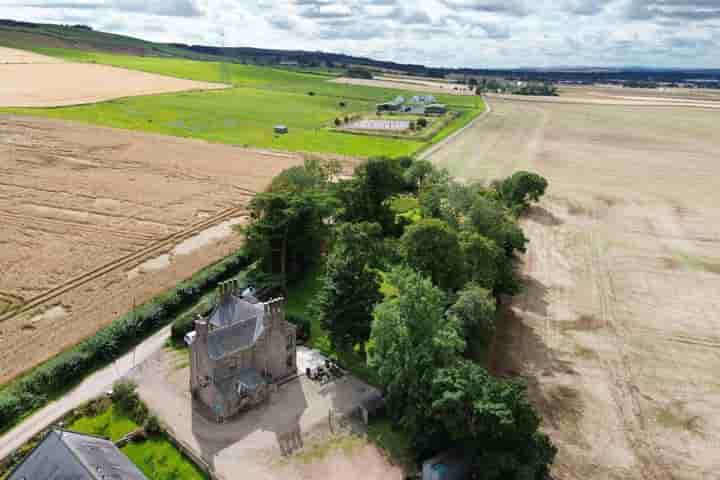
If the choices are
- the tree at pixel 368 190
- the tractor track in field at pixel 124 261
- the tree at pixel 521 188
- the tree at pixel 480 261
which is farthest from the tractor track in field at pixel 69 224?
the tree at pixel 521 188

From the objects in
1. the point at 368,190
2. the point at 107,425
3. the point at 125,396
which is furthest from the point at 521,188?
the point at 107,425

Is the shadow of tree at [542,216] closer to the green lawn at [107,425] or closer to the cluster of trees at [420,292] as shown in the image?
the cluster of trees at [420,292]

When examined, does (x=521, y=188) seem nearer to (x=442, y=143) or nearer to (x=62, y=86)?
(x=442, y=143)

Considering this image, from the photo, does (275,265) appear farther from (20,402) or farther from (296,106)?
(296,106)

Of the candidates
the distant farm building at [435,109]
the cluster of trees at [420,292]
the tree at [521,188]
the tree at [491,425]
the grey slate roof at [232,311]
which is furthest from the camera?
the distant farm building at [435,109]

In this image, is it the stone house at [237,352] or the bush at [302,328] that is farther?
the bush at [302,328]

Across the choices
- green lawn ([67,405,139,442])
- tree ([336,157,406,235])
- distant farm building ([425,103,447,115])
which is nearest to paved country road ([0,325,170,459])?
green lawn ([67,405,139,442])
